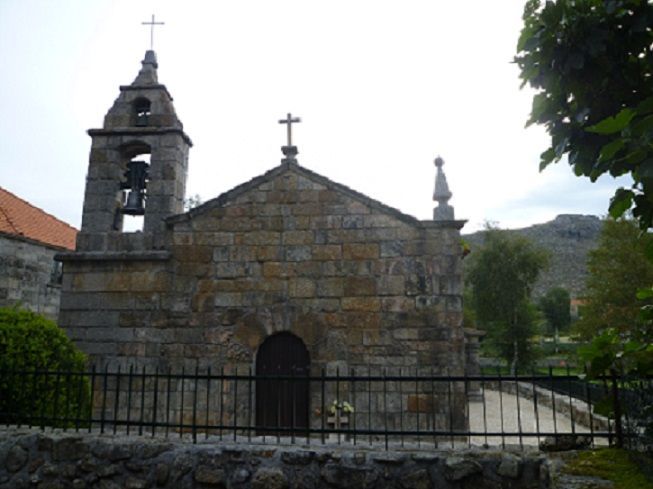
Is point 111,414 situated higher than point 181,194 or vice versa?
point 181,194

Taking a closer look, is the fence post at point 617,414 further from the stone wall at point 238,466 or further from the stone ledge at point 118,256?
the stone ledge at point 118,256

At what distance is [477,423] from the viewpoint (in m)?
12.0

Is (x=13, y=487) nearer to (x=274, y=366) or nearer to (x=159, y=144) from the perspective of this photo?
(x=274, y=366)

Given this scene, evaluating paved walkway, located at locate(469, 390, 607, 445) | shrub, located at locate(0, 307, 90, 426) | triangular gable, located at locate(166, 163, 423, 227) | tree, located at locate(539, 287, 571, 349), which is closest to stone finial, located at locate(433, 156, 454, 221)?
triangular gable, located at locate(166, 163, 423, 227)

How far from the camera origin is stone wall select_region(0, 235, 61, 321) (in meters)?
14.7

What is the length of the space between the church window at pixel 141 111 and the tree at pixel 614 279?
19269 millimetres

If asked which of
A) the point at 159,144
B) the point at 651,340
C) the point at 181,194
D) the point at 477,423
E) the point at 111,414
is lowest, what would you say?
the point at 477,423

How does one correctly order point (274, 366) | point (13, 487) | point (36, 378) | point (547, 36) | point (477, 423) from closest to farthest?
point (547, 36) < point (13, 487) < point (36, 378) < point (274, 366) < point (477, 423)

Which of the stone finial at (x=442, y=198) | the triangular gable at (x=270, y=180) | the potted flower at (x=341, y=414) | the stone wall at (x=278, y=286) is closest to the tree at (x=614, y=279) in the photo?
the stone finial at (x=442, y=198)

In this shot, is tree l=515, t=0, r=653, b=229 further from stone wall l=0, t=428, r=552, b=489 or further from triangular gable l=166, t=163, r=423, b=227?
triangular gable l=166, t=163, r=423, b=227

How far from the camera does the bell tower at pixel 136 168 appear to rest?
9562 millimetres

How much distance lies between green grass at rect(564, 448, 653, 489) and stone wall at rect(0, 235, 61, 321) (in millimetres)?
15557

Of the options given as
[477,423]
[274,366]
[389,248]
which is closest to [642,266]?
[477,423]

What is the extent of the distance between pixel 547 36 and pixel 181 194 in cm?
823
